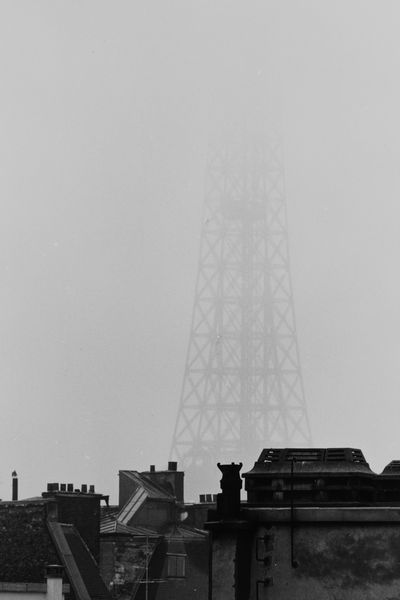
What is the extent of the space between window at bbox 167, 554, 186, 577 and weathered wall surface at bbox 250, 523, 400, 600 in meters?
38.8

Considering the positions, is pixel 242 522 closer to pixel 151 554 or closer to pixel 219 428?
pixel 151 554

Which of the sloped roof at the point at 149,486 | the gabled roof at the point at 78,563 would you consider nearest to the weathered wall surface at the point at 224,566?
the gabled roof at the point at 78,563

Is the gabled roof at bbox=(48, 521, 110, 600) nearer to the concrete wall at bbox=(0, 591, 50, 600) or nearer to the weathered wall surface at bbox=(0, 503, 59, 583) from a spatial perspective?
the weathered wall surface at bbox=(0, 503, 59, 583)

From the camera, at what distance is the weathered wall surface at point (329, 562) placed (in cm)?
3053

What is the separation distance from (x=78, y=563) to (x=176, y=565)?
851 cm

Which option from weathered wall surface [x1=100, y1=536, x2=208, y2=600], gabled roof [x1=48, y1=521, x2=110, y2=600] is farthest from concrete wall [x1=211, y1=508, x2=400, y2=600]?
weathered wall surface [x1=100, y1=536, x2=208, y2=600]

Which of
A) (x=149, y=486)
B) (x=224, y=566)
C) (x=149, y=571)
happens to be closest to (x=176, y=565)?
(x=149, y=571)

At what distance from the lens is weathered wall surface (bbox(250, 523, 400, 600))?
3053 cm

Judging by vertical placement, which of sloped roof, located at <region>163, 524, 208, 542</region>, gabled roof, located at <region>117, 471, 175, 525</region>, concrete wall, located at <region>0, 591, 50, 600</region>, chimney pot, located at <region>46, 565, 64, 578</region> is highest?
gabled roof, located at <region>117, 471, 175, 525</region>

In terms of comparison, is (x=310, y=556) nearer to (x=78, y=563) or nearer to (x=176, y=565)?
(x=78, y=563)

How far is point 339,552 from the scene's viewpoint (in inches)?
1214

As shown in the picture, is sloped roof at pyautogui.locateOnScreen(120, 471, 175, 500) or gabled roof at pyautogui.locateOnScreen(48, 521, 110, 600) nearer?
gabled roof at pyautogui.locateOnScreen(48, 521, 110, 600)

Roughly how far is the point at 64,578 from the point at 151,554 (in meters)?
7.55

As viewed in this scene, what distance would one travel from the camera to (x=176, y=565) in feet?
230
